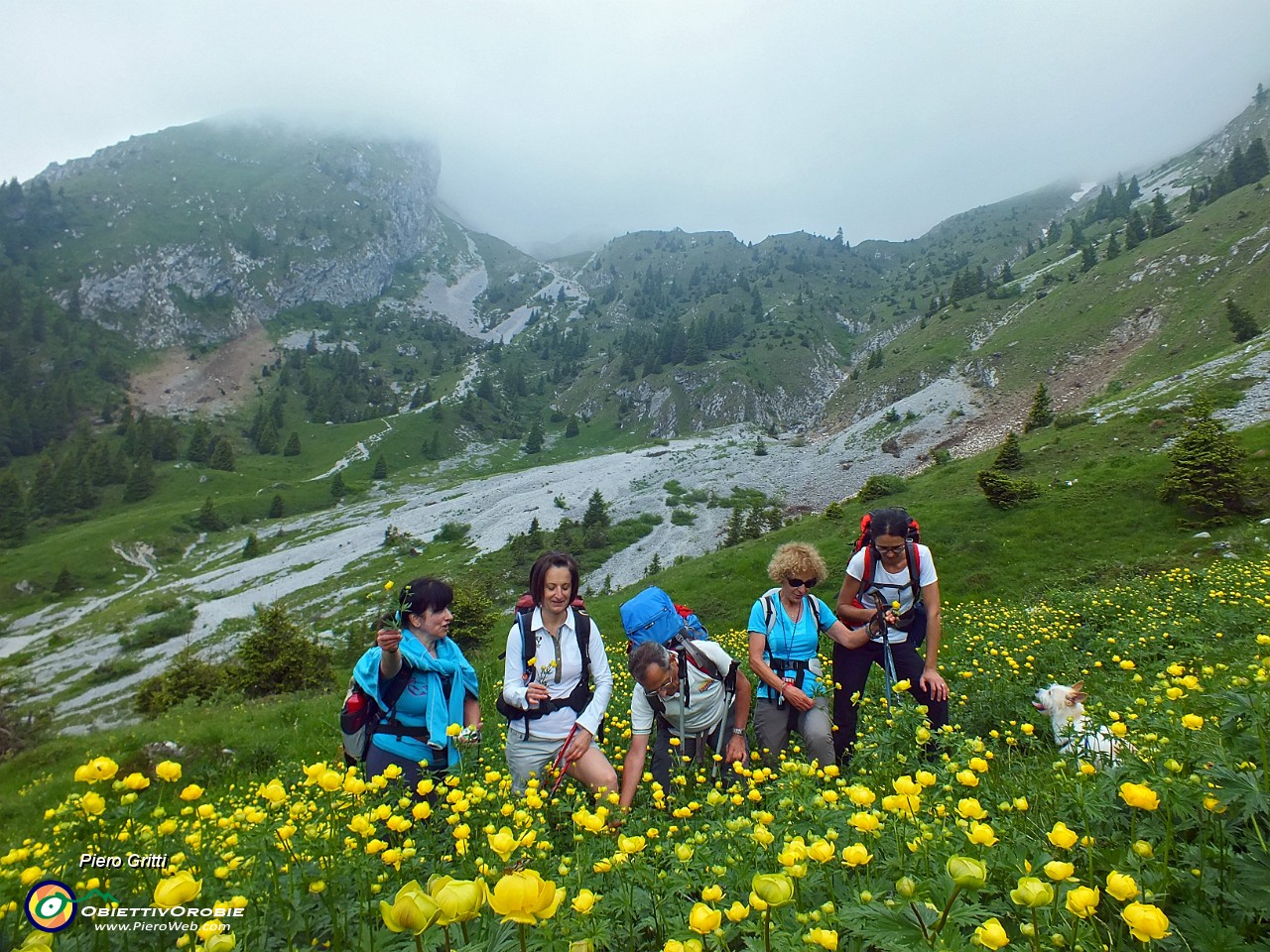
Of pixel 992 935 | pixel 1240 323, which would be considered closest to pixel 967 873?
pixel 992 935

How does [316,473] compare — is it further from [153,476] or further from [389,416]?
[389,416]

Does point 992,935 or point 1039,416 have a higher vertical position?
point 992,935

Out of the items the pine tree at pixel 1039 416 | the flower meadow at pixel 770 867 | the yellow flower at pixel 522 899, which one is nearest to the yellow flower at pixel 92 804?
the flower meadow at pixel 770 867

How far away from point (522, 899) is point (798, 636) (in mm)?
5213

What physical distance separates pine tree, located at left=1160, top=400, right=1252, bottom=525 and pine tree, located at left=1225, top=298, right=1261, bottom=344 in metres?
34.4

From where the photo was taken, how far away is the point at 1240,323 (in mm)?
44656

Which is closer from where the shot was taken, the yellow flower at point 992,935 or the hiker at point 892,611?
Result: the yellow flower at point 992,935

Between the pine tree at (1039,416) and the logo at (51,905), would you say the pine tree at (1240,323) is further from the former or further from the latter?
the logo at (51,905)

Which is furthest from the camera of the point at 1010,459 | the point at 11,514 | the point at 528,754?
the point at 11,514

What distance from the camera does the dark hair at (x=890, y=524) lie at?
606 cm

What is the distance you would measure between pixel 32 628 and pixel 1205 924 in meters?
87.2

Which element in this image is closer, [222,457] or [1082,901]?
[1082,901]

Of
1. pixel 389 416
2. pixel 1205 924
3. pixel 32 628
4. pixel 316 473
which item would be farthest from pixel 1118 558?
pixel 389 416

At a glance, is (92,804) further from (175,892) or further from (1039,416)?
(1039,416)
